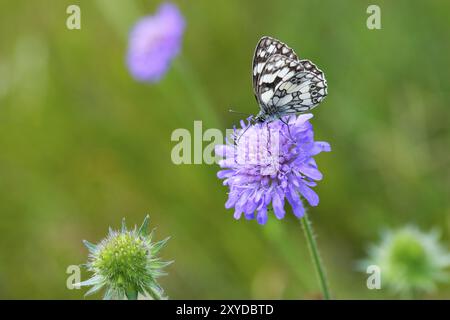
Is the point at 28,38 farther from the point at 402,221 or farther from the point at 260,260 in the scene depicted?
the point at 402,221

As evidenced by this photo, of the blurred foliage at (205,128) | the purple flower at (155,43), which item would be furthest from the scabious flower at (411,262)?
the purple flower at (155,43)

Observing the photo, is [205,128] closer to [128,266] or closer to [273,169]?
[273,169]

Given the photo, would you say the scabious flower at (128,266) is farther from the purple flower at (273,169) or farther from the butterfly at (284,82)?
the butterfly at (284,82)

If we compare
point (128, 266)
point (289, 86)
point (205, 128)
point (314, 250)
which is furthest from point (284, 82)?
point (205, 128)

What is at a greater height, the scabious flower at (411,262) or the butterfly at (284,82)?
A: the butterfly at (284,82)

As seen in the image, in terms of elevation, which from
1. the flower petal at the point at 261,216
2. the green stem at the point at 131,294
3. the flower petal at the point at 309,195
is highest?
the flower petal at the point at 309,195
